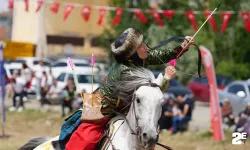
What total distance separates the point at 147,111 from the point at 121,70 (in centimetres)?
72

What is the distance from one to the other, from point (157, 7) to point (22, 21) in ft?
82.3

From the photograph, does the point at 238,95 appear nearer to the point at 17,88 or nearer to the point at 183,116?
the point at 183,116

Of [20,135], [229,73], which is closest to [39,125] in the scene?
[20,135]

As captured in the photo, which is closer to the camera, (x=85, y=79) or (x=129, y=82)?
(x=129, y=82)

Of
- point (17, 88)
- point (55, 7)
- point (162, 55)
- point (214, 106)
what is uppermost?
point (55, 7)

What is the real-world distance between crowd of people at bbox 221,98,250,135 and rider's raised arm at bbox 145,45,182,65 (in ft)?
27.4

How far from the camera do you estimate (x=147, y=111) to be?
686cm

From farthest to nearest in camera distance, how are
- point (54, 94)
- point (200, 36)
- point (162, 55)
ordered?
1. point (200, 36)
2. point (54, 94)
3. point (162, 55)

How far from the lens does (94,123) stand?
25.1ft

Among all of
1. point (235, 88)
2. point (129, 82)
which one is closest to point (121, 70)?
point (129, 82)

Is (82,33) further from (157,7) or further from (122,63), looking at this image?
(122,63)

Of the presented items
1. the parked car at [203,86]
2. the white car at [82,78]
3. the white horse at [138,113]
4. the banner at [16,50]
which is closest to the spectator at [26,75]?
the white car at [82,78]

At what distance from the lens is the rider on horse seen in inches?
291

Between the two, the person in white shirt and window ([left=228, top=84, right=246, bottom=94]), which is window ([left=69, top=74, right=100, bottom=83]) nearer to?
the person in white shirt
